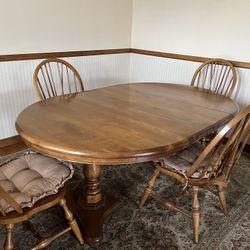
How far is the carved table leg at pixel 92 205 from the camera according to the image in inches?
58.9

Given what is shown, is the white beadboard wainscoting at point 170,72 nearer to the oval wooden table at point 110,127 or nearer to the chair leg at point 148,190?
the oval wooden table at point 110,127

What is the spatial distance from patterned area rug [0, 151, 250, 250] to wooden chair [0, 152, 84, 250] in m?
0.23

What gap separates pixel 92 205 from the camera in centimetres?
162

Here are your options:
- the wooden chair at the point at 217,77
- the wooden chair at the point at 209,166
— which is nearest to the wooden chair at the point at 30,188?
the wooden chair at the point at 209,166

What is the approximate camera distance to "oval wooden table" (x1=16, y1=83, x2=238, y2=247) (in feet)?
3.51

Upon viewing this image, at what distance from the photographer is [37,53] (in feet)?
8.14

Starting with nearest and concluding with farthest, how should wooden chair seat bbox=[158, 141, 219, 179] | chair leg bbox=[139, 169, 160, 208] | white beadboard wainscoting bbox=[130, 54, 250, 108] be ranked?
1. wooden chair seat bbox=[158, 141, 219, 179]
2. chair leg bbox=[139, 169, 160, 208]
3. white beadboard wainscoting bbox=[130, 54, 250, 108]

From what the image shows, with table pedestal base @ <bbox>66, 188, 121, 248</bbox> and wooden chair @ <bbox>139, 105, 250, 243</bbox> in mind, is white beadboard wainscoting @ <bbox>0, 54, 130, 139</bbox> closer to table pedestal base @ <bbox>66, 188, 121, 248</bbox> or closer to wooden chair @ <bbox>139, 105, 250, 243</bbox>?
table pedestal base @ <bbox>66, 188, 121, 248</bbox>

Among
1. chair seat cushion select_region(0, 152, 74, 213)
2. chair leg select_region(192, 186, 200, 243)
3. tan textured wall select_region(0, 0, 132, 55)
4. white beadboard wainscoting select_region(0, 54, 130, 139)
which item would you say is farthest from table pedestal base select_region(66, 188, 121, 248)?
tan textured wall select_region(0, 0, 132, 55)

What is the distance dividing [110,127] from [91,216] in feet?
2.09

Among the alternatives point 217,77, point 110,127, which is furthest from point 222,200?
point 217,77

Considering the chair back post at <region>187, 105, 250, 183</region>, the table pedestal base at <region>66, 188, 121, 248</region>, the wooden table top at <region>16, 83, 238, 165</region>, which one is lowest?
the table pedestal base at <region>66, 188, 121, 248</region>

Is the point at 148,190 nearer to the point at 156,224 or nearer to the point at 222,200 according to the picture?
the point at 156,224

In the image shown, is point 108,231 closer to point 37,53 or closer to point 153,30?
point 37,53
